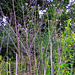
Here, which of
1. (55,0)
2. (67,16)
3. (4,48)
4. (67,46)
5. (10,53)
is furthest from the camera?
(67,16)

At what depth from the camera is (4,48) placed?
2734 mm

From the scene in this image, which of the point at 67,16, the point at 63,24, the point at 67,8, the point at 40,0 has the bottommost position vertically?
the point at 63,24

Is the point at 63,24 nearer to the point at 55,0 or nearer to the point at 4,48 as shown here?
the point at 55,0

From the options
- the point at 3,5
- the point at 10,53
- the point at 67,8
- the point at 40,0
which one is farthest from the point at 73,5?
the point at 10,53

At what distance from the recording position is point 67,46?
1.83 m

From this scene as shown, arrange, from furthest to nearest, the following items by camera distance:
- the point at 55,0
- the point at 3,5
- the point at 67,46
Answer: the point at 55,0 → the point at 3,5 → the point at 67,46

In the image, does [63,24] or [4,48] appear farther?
[63,24]

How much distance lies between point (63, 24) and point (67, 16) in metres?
0.29

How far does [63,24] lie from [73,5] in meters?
0.68

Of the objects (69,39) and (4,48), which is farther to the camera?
(4,48)

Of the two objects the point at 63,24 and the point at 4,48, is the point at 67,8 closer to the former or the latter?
the point at 63,24

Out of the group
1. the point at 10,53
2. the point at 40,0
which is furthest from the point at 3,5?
the point at 10,53

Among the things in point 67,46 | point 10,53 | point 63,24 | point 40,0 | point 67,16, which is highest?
point 40,0

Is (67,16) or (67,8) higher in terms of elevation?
(67,8)
